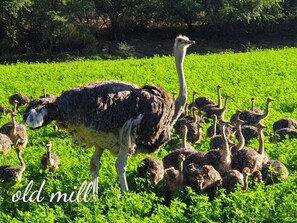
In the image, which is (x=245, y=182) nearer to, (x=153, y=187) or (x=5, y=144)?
(x=153, y=187)

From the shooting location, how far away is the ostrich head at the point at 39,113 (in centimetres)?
732

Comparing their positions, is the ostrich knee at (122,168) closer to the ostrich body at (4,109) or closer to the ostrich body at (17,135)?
the ostrich body at (17,135)

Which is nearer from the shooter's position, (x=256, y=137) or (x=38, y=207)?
(x=38, y=207)

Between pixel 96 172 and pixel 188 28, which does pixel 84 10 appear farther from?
pixel 96 172

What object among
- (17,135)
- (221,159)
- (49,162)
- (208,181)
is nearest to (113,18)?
(17,135)

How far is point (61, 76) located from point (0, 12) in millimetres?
17388

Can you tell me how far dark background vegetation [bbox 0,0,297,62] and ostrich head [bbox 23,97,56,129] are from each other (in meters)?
26.4

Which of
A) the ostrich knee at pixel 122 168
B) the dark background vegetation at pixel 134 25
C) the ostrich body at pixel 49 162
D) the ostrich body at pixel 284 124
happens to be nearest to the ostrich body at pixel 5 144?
the ostrich body at pixel 49 162

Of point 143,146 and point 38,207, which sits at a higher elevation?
point 143,146

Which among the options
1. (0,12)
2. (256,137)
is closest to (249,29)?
(0,12)

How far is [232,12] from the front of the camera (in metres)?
37.1

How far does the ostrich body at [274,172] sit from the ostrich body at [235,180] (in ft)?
1.49

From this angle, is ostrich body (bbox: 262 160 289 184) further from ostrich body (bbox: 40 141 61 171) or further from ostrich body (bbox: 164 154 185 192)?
ostrich body (bbox: 40 141 61 171)

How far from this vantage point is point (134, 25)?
133ft
